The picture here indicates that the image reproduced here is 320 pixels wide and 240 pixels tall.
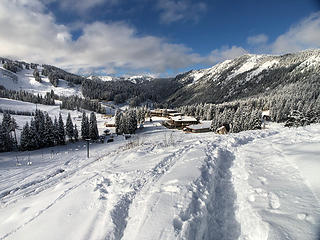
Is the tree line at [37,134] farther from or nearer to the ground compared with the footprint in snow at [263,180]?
nearer to the ground

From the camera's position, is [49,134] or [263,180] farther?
[49,134]

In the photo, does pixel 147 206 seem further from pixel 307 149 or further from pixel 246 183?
pixel 307 149

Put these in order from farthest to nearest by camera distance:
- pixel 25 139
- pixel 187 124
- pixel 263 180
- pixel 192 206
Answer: pixel 187 124 → pixel 25 139 → pixel 263 180 → pixel 192 206

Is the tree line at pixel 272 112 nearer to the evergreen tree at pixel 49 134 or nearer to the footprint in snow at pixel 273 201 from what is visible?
the footprint in snow at pixel 273 201

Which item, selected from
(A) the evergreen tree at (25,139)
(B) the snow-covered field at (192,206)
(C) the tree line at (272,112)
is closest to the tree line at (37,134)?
(A) the evergreen tree at (25,139)

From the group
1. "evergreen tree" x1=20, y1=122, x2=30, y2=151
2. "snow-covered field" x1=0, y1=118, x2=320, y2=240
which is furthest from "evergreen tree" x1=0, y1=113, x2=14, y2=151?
"snow-covered field" x1=0, y1=118, x2=320, y2=240

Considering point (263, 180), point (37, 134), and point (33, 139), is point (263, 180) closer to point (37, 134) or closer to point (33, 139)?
point (33, 139)

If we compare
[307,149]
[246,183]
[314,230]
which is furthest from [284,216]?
[307,149]

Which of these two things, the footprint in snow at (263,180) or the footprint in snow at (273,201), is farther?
the footprint in snow at (263,180)

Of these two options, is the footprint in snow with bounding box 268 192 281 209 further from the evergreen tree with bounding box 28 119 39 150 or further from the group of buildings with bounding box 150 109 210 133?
the group of buildings with bounding box 150 109 210 133

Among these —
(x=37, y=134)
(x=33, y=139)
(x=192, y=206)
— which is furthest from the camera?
(x=37, y=134)

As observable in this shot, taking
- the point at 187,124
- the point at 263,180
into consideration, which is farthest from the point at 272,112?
the point at 263,180

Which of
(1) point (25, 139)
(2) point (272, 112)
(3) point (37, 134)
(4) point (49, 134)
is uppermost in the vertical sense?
(2) point (272, 112)

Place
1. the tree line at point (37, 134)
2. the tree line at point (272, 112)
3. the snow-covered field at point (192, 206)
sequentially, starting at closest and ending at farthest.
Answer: the snow-covered field at point (192, 206) < the tree line at point (37, 134) < the tree line at point (272, 112)
